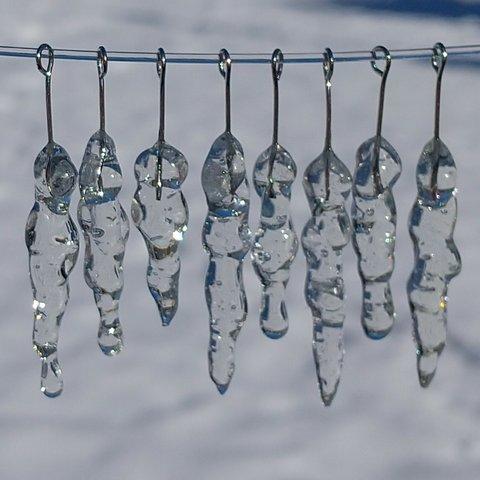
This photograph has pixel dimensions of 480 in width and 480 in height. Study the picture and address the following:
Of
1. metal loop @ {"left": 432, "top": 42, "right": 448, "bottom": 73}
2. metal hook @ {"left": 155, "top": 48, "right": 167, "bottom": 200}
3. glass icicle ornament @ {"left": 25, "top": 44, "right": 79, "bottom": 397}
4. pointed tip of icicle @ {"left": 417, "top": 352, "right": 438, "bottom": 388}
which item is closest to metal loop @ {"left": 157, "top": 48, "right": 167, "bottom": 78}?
metal hook @ {"left": 155, "top": 48, "right": 167, "bottom": 200}

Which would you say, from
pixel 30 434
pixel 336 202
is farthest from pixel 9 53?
pixel 30 434

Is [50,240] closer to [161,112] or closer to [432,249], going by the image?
[161,112]

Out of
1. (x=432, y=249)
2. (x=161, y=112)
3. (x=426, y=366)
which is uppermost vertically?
(x=161, y=112)

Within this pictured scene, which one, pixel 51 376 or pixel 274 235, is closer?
pixel 274 235

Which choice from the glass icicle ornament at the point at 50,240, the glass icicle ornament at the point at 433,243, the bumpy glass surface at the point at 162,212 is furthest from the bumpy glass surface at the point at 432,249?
the glass icicle ornament at the point at 50,240

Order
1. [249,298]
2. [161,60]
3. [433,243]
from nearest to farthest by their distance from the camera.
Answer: [161,60], [433,243], [249,298]

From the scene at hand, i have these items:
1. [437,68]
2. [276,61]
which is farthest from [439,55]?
[276,61]

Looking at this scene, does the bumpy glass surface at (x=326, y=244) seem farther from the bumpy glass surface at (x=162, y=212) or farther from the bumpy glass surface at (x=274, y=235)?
the bumpy glass surface at (x=162, y=212)

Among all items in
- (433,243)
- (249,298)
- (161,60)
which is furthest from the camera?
(249,298)

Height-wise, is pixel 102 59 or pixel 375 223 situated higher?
pixel 102 59
